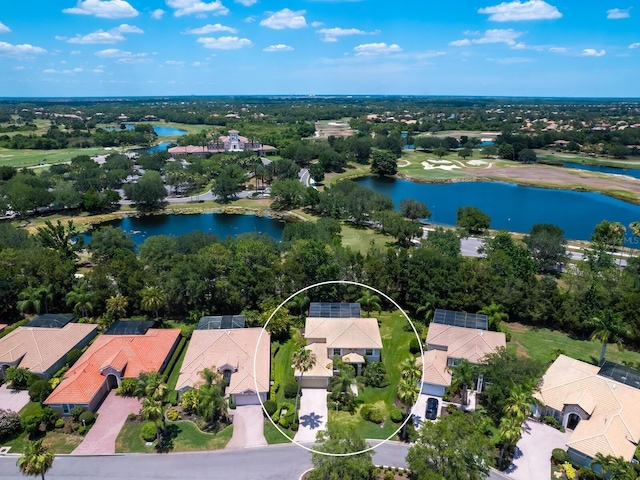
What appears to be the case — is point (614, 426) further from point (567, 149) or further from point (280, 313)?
point (567, 149)

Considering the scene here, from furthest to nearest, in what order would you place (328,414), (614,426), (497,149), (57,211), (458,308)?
1. (497,149)
2. (57,211)
3. (458,308)
4. (328,414)
5. (614,426)

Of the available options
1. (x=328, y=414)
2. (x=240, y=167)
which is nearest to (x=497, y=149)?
(x=240, y=167)

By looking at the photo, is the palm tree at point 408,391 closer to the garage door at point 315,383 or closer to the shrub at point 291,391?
the garage door at point 315,383

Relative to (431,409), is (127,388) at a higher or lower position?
higher

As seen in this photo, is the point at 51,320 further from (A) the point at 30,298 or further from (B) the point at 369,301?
(B) the point at 369,301

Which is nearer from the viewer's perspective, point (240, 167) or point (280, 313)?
point (280, 313)

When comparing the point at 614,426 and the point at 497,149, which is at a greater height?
the point at 497,149

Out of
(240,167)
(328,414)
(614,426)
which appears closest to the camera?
(614,426)

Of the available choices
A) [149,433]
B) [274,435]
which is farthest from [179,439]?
[274,435]
